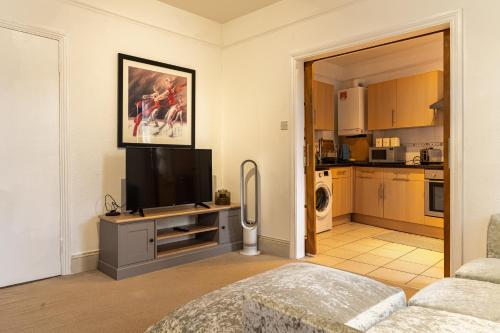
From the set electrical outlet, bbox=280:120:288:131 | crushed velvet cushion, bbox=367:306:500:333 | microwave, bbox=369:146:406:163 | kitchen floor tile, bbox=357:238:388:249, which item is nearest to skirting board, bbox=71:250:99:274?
electrical outlet, bbox=280:120:288:131

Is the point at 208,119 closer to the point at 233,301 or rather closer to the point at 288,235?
the point at 288,235

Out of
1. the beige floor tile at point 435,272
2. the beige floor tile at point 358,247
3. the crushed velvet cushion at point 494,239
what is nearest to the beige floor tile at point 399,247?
the beige floor tile at point 358,247

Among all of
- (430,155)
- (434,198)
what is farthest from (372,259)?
(430,155)

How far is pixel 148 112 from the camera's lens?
3.82 meters

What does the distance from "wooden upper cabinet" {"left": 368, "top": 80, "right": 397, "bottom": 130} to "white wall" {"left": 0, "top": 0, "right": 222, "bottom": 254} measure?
3665 mm

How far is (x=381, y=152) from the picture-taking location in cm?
577

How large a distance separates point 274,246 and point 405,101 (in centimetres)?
326

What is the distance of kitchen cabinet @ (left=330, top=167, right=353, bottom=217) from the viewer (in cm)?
545

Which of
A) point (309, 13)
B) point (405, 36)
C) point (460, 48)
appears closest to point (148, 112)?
point (309, 13)

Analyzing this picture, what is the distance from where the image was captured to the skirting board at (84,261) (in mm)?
3283

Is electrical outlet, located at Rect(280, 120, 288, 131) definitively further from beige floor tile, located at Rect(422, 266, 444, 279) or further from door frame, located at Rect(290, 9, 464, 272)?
beige floor tile, located at Rect(422, 266, 444, 279)

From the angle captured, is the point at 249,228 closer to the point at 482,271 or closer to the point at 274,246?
the point at 274,246

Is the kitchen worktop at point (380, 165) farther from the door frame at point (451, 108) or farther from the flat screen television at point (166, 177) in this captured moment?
the flat screen television at point (166, 177)

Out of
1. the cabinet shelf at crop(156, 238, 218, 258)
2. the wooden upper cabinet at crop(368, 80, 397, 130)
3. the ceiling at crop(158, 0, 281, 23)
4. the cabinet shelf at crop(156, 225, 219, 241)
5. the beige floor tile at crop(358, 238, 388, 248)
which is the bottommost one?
the beige floor tile at crop(358, 238, 388, 248)
